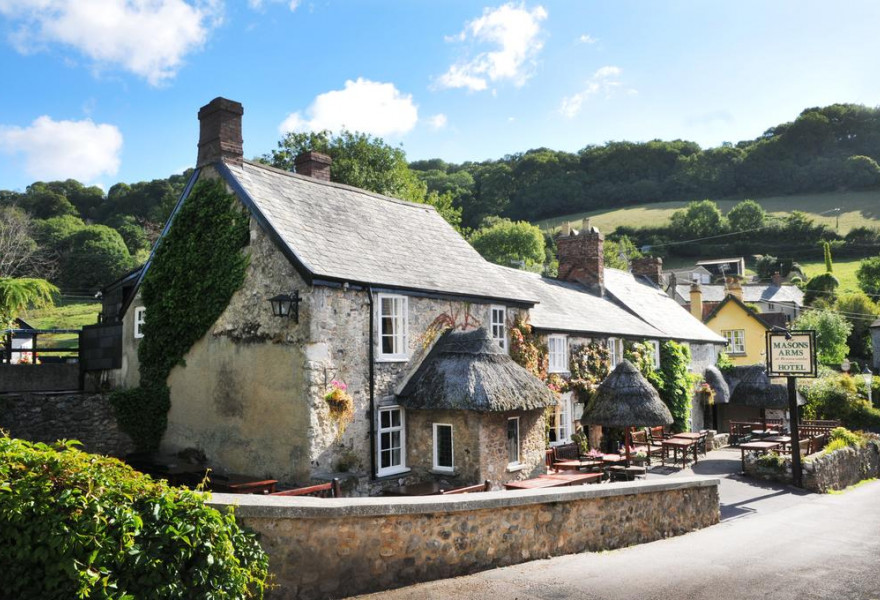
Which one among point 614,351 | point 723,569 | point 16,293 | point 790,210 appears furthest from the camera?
point 790,210

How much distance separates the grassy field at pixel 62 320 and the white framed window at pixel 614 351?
29886 millimetres

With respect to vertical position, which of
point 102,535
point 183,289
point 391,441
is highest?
point 183,289

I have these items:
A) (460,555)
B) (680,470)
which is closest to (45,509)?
(460,555)

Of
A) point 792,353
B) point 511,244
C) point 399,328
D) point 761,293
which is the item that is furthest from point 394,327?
point 511,244

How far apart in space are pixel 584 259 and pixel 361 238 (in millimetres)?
15551

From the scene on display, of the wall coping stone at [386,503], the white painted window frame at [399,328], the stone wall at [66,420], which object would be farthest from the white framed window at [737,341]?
the stone wall at [66,420]

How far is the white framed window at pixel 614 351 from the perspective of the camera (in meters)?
23.5

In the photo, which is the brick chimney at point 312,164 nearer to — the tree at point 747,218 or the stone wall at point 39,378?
the stone wall at point 39,378

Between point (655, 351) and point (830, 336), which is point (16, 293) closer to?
point (655, 351)

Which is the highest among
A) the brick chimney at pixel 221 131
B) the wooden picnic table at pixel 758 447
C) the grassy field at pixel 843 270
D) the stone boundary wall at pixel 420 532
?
the grassy field at pixel 843 270

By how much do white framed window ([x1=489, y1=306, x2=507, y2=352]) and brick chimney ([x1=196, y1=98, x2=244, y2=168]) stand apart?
7.93 metres

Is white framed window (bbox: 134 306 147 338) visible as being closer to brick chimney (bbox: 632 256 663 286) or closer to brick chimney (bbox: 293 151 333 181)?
brick chimney (bbox: 293 151 333 181)

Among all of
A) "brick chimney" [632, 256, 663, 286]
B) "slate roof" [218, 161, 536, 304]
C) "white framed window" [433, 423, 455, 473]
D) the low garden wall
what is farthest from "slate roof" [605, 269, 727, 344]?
"white framed window" [433, 423, 455, 473]

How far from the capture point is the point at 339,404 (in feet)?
43.4
